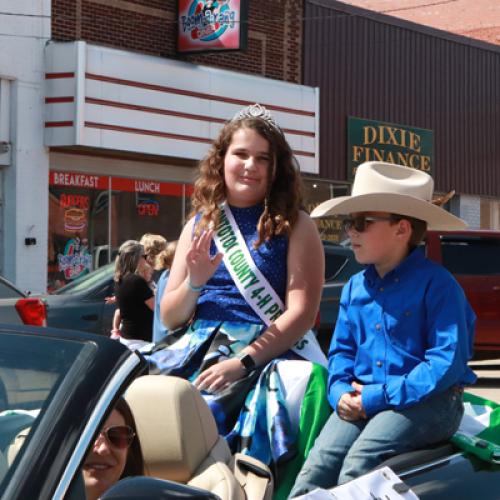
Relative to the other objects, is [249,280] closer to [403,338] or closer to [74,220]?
[403,338]

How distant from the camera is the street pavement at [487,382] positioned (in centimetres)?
1273

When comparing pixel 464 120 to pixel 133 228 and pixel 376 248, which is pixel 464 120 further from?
pixel 376 248

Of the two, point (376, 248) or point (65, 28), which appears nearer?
point (376, 248)

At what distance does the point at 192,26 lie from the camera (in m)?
21.4

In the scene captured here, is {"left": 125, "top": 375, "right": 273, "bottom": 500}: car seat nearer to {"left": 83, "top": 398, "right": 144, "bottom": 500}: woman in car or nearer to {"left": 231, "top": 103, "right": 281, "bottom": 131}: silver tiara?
{"left": 83, "top": 398, "right": 144, "bottom": 500}: woman in car

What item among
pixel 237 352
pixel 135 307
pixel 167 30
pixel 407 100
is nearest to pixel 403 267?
pixel 237 352

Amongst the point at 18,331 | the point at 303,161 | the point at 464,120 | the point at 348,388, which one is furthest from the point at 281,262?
the point at 464,120

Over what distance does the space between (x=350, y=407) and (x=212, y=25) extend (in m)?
18.0

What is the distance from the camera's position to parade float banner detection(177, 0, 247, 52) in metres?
20.8

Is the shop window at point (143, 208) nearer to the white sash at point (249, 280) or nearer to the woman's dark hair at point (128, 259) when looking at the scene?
the woman's dark hair at point (128, 259)

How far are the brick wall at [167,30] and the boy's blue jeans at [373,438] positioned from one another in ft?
54.9

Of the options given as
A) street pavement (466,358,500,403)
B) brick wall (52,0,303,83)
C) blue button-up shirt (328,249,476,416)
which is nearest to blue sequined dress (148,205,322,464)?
blue button-up shirt (328,249,476,416)

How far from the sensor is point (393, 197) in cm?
414

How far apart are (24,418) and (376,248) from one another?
5.74 ft
